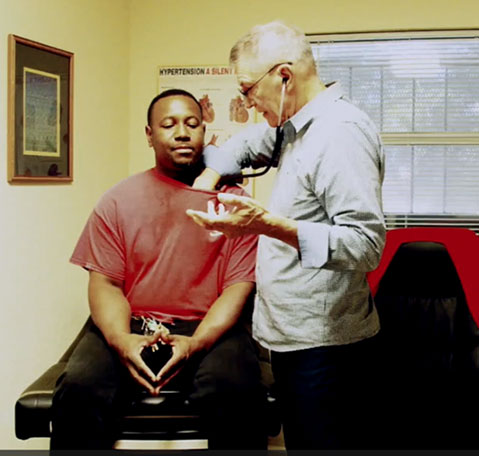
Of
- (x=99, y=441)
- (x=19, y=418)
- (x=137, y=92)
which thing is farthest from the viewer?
(x=137, y=92)

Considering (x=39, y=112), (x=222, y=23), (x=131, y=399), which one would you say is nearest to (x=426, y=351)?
(x=131, y=399)

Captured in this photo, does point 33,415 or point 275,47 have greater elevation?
point 275,47

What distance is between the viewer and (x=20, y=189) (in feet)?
6.98

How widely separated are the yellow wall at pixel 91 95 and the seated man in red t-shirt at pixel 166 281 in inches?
13.7

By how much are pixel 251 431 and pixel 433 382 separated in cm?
71

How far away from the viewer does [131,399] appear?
1740 millimetres

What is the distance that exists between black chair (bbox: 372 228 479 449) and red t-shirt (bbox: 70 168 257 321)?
505 millimetres

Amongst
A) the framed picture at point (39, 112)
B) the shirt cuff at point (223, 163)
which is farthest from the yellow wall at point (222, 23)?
the shirt cuff at point (223, 163)

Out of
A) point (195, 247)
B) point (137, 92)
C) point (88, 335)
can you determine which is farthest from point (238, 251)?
point (137, 92)

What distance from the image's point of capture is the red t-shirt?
1947mm

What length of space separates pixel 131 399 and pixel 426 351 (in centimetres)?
97

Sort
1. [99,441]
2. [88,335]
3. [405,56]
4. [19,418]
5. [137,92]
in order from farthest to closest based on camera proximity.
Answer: [137,92] → [405,56] → [88,335] → [19,418] → [99,441]

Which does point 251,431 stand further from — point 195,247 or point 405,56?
point 405,56

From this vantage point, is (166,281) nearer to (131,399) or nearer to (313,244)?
(131,399)
